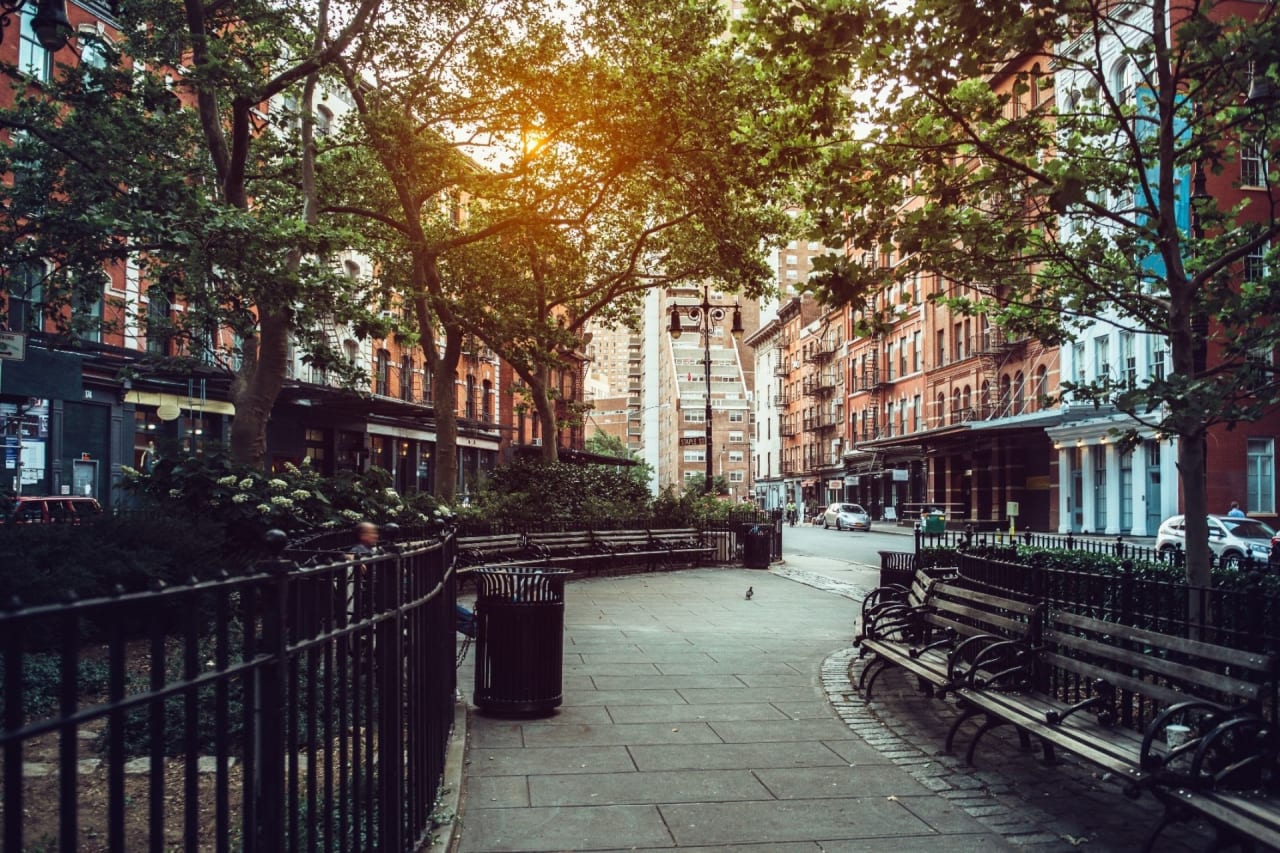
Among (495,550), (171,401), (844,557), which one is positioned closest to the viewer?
(495,550)

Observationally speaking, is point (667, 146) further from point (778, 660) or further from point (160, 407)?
point (160, 407)

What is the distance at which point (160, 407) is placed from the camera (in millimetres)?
28125

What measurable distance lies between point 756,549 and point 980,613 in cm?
1607

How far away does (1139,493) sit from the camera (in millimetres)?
36750

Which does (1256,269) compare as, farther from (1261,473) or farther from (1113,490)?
(1113,490)

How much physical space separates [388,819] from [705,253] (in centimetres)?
2330

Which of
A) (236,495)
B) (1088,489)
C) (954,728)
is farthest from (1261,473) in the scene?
Result: (236,495)

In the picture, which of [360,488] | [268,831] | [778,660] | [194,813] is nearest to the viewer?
[194,813]

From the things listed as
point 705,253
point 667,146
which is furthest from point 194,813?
point 705,253

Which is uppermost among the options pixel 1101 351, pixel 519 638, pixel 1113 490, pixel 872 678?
pixel 1101 351

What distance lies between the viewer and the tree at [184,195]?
1201 cm

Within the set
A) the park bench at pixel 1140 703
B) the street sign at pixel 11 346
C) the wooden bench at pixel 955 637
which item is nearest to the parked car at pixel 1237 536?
the wooden bench at pixel 955 637

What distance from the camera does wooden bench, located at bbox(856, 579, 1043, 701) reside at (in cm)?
690

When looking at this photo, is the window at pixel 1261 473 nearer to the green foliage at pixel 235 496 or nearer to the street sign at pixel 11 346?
the green foliage at pixel 235 496
